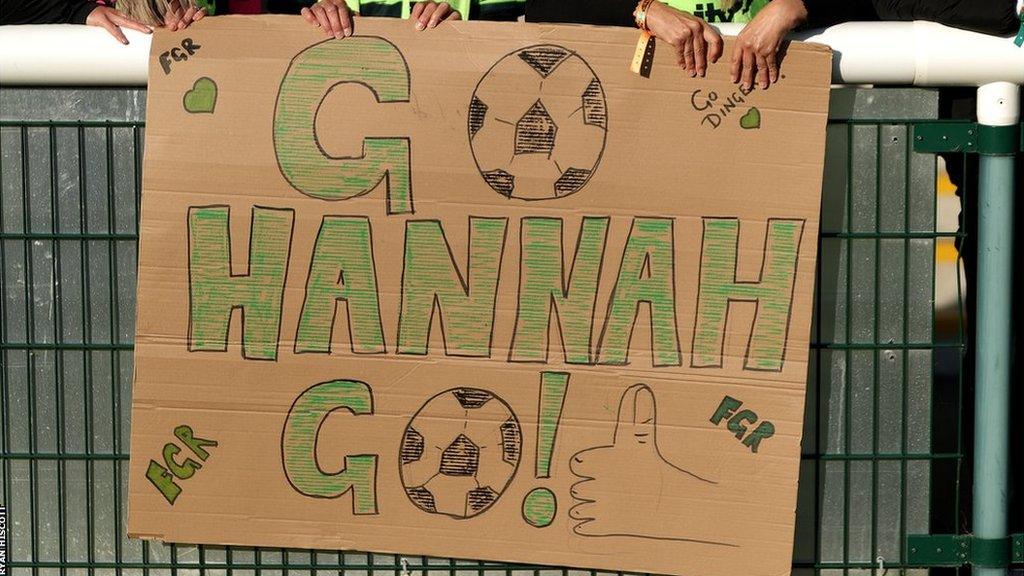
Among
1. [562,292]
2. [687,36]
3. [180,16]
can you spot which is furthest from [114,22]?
[687,36]

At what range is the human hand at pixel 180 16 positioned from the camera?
3289 mm

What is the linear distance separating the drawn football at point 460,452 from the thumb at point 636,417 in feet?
0.80

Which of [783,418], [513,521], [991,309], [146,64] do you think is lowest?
[513,521]

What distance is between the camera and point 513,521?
3.37 metres

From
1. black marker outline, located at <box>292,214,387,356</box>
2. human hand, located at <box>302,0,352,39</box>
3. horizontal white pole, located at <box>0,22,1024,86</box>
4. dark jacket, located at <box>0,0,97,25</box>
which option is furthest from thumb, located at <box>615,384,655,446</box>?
dark jacket, located at <box>0,0,97,25</box>

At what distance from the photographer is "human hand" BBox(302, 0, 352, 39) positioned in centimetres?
325

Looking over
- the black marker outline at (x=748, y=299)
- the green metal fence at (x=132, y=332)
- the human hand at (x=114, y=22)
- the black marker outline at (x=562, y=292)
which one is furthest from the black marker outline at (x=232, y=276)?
the black marker outline at (x=748, y=299)

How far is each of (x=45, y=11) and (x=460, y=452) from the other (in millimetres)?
Result: 1613

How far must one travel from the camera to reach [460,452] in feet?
11.0

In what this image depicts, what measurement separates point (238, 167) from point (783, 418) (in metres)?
1.41

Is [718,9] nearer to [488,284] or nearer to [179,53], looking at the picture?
[488,284]

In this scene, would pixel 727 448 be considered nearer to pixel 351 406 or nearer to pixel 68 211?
pixel 351 406

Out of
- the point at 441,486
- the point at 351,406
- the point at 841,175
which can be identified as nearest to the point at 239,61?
the point at 351,406

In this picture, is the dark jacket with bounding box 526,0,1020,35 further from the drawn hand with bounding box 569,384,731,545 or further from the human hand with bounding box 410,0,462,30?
the drawn hand with bounding box 569,384,731,545
